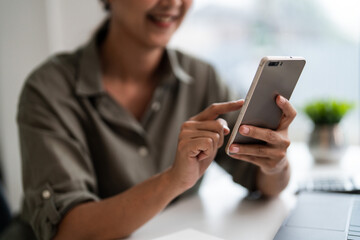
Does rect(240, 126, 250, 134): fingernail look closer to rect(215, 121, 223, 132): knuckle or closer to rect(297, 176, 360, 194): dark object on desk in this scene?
rect(215, 121, 223, 132): knuckle

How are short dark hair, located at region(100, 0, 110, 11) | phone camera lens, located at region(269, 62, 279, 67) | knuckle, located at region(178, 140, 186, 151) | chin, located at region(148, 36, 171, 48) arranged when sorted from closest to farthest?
phone camera lens, located at region(269, 62, 279, 67), knuckle, located at region(178, 140, 186, 151), chin, located at region(148, 36, 171, 48), short dark hair, located at region(100, 0, 110, 11)

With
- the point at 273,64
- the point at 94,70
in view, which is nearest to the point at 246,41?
the point at 94,70

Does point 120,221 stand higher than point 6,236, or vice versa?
point 120,221

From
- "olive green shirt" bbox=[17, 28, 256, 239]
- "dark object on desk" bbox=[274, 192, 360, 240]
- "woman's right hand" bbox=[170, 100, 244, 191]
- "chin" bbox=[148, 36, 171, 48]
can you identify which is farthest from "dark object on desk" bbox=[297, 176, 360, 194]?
"chin" bbox=[148, 36, 171, 48]

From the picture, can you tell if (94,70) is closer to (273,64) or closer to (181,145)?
(181,145)

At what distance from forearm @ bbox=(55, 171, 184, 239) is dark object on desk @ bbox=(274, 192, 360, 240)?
0.76 ft

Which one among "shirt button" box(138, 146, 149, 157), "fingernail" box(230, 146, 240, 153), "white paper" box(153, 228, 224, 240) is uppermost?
"fingernail" box(230, 146, 240, 153)

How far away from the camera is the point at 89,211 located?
29.2 inches

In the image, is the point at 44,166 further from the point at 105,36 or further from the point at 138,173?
the point at 105,36

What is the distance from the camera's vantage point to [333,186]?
0.96 m

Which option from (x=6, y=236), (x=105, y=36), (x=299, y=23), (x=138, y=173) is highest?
(x=105, y=36)

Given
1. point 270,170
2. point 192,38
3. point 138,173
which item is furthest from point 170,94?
point 192,38

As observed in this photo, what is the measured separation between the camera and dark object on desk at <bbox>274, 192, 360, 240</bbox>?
2.19ft

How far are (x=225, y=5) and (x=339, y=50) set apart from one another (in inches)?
24.6
